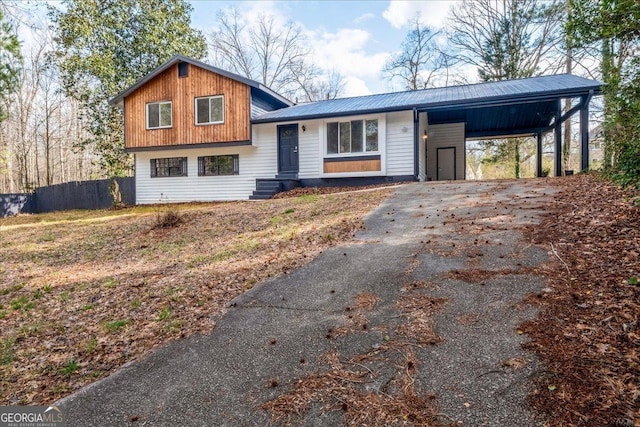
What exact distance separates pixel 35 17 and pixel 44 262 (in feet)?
16.5

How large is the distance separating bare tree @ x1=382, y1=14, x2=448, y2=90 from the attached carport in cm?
836

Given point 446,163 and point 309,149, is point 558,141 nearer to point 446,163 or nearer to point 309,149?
point 446,163

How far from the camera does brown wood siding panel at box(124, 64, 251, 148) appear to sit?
15.6m

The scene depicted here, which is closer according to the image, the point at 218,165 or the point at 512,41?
the point at 218,165

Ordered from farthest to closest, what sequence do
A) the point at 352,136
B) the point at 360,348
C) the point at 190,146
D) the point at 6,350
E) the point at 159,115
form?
the point at 159,115
the point at 190,146
the point at 352,136
the point at 6,350
the point at 360,348

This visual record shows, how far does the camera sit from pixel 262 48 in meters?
30.5

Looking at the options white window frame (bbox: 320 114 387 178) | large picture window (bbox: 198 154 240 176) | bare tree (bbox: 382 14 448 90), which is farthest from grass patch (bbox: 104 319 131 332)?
bare tree (bbox: 382 14 448 90)

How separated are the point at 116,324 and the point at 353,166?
11293mm

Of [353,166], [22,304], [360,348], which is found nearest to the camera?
[360,348]

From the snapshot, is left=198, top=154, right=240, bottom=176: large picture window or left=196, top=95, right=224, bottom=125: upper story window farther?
left=198, top=154, right=240, bottom=176: large picture window

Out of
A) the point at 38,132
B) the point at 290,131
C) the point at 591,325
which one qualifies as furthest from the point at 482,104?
the point at 38,132

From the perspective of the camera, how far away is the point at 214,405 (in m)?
2.60

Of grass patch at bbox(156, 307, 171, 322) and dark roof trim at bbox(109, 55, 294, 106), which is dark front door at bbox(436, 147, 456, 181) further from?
grass patch at bbox(156, 307, 171, 322)

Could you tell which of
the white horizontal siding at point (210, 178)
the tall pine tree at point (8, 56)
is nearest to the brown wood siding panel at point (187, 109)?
the white horizontal siding at point (210, 178)
